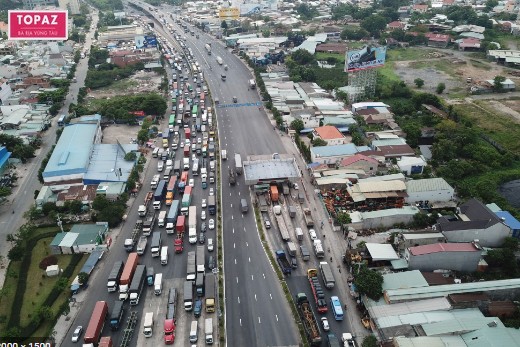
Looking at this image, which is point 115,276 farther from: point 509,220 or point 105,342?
point 509,220

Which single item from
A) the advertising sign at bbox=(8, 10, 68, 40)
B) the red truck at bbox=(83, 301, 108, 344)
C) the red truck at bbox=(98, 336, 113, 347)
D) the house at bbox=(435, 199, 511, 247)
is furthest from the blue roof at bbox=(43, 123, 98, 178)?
the house at bbox=(435, 199, 511, 247)

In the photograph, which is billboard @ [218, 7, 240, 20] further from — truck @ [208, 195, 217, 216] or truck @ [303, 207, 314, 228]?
truck @ [303, 207, 314, 228]

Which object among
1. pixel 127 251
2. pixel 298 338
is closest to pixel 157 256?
pixel 127 251

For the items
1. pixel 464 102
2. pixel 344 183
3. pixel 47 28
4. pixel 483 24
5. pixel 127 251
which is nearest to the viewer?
pixel 47 28

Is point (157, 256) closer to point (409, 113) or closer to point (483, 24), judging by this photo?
point (409, 113)

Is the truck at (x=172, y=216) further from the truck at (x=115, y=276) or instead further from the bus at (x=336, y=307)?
the bus at (x=336, y=307)

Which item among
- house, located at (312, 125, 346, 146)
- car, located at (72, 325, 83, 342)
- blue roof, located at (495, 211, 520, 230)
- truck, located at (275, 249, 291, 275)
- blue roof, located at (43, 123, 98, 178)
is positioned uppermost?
blue roof, located at (43, 123, 98, 178)
